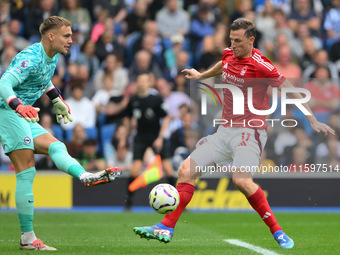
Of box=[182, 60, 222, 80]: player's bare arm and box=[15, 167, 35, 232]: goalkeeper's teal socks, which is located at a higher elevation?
box=[182, 60, 222, 80]: player's bare arm

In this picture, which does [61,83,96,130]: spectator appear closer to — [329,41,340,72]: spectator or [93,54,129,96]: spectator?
[93,54,129,96]: spectator

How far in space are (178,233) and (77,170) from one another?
2681mm

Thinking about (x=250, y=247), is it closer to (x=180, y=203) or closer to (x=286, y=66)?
(x=180, y=203)

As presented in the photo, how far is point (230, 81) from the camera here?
756 centimetres

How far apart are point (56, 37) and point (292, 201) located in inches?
300

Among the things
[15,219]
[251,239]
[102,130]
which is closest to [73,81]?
[102,130]

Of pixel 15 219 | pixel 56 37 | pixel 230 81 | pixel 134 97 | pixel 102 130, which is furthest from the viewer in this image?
pixel 102 130

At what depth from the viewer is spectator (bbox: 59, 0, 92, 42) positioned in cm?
1555

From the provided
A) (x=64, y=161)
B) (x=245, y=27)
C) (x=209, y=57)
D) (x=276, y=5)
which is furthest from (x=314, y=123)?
(x=276, y=5)

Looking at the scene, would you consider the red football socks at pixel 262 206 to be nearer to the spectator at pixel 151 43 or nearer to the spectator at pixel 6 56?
the spectator at pixel 151 43

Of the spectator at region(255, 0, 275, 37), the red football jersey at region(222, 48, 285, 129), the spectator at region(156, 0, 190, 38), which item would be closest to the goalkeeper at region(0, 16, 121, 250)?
the red football jersey at region(222, 48, 285, 129)

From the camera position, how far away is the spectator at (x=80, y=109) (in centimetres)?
1409

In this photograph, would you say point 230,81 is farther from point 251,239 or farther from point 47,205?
point 47,205

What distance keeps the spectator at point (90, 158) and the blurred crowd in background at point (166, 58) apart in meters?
0.02
